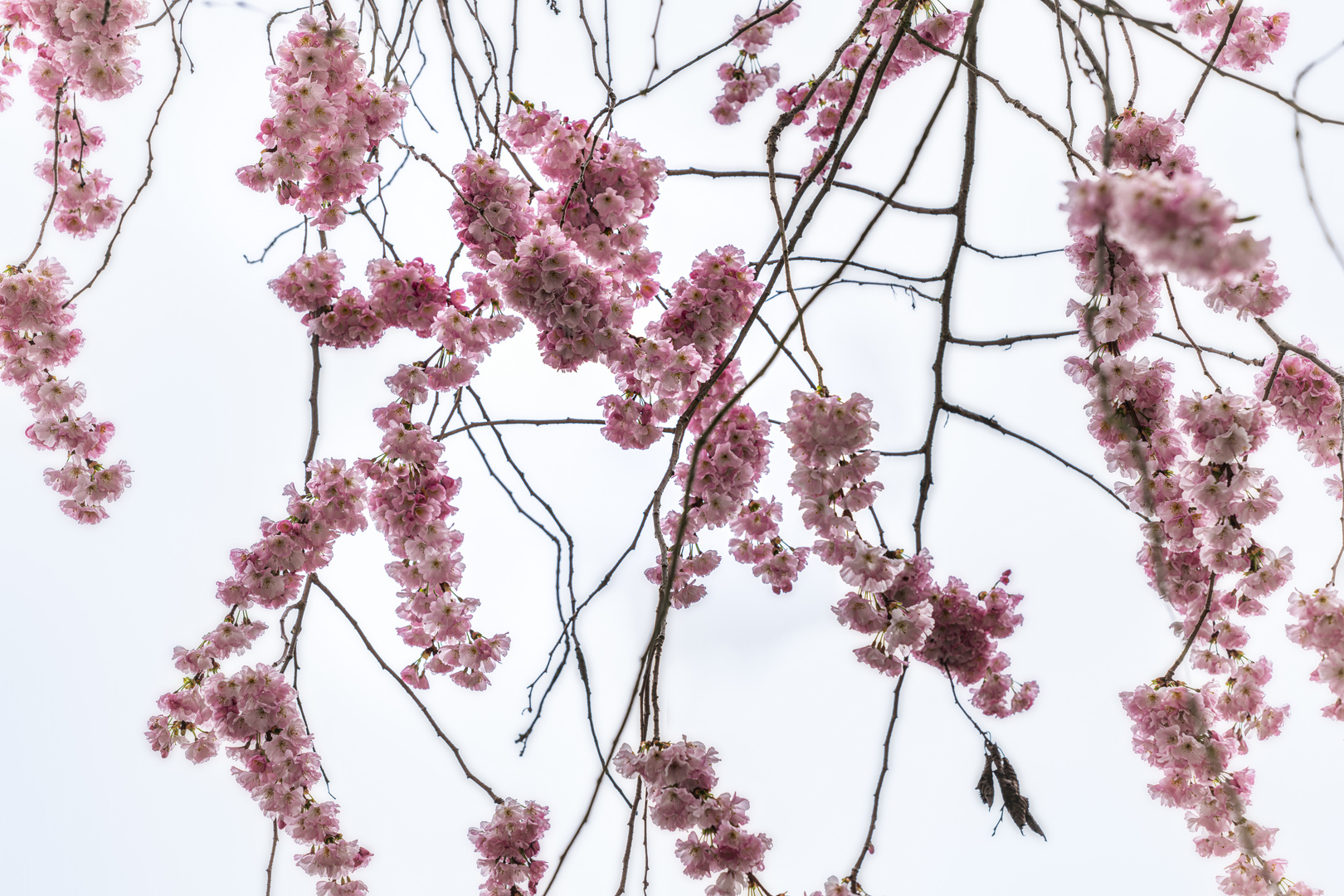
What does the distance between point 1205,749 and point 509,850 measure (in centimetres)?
149

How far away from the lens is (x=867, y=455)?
56.5 inches

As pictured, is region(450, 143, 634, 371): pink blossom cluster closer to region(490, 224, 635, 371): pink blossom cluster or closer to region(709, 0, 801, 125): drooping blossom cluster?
region(490, 224, 635, 371): pink blossom cluster

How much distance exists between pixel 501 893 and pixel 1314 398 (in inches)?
79.1

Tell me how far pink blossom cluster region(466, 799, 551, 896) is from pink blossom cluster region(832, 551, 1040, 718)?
89 cm

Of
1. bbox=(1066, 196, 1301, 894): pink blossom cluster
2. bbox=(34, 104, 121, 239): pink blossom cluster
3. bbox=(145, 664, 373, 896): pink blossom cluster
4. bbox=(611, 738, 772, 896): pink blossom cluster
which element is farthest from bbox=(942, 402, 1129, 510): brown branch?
bbox=(34, 104, 121, 239): pink blossom cluster

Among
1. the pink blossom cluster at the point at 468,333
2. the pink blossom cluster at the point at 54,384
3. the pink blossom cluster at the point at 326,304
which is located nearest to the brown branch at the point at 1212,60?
the pink blossom cluster at the point at 468,333

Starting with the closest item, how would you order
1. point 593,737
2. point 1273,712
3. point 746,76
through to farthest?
1. point 593,737
2. point 1273,712
3. point 746,76

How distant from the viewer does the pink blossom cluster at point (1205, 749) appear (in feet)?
5.82

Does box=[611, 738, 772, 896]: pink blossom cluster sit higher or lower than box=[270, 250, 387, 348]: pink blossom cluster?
Result: lower

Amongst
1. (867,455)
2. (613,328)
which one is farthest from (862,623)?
(613,328)

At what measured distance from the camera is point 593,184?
5.91 ft

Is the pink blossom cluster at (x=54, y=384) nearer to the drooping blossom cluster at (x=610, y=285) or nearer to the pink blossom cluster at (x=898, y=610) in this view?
the drooping blossom cluster at (x=610, y=285)

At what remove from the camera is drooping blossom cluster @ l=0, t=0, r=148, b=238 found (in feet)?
6.33

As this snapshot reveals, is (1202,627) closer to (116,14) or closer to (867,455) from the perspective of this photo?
(867,455)
